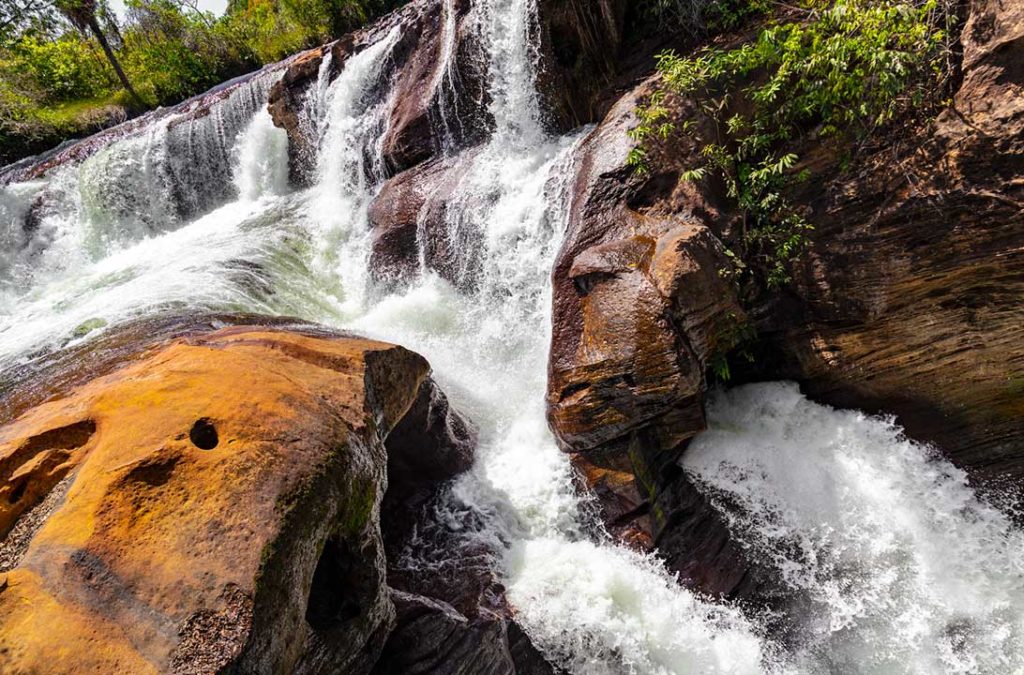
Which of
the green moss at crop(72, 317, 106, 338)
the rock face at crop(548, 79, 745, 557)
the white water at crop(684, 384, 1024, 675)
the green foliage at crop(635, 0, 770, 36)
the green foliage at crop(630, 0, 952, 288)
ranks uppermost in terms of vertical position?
the green foliage at crop(635, 0, 770, 36)

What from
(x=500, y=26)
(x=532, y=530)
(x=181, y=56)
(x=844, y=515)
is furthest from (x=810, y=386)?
(x=181, y=56)

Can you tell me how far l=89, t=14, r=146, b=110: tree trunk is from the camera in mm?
14945

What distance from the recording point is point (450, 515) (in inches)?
162

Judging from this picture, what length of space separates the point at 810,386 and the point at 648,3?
15.9 feet

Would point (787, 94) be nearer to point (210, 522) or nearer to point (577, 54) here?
point (577, 54)

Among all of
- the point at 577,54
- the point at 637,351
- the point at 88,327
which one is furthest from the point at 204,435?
the point at 577,54

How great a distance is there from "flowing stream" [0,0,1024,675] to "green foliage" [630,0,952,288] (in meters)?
1.37

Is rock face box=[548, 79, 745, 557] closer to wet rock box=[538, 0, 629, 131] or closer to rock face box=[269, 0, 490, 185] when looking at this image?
wet rock box=[538, 0, 629, 131]

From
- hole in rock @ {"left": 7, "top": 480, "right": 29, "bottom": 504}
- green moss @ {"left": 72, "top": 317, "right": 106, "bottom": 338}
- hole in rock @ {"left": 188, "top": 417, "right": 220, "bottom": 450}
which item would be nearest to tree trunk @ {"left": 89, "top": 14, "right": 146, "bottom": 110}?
green moss @ {"left": 72, "top": 317, "right": 106, "bottom": 338}

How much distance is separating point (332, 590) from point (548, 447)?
2.55 meters

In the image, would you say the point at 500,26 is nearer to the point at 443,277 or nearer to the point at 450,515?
the point at 443,277

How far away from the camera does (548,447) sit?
15.4ft

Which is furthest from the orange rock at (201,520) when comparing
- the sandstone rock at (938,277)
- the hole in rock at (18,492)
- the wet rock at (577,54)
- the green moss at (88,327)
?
the wet rock at (577,54)

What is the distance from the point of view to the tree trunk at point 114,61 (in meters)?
14.9
